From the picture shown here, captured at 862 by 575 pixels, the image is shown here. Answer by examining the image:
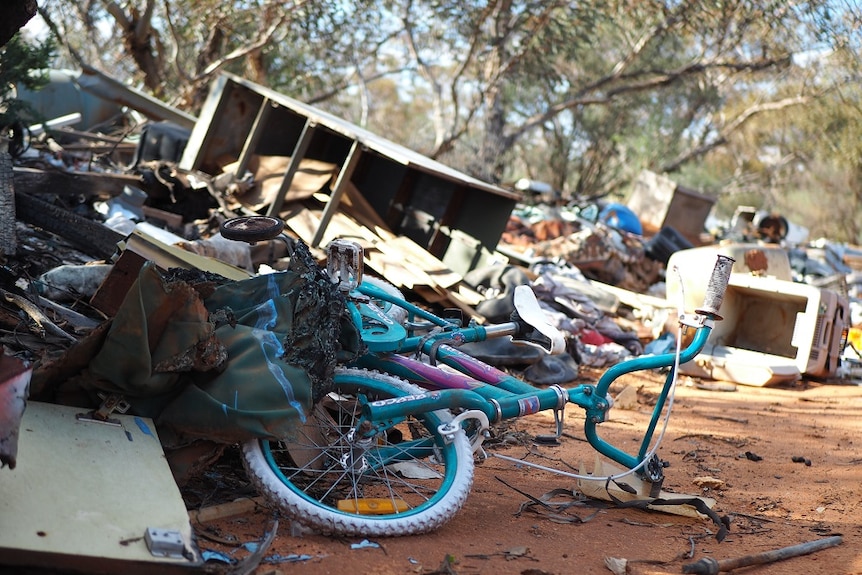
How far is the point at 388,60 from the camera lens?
29.2 m

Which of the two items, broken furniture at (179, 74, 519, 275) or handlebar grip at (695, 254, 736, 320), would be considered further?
broken furniture at (179, 74, 519, 275)

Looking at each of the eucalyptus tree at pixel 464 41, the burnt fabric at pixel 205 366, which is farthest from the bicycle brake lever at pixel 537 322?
the eucalyptus tree at pixel 464 41

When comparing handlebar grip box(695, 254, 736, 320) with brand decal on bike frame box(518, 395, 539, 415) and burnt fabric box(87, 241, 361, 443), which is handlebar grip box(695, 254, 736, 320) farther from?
burnt fabric box(87, 241, 361, 443)

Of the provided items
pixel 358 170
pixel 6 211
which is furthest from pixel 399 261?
pixel 6 211

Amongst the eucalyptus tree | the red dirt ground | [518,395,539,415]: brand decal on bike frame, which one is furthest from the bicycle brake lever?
the eucalyptus tree

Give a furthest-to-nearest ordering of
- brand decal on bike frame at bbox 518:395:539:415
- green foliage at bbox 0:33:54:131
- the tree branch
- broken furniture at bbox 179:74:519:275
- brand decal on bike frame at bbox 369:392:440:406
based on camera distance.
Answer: the tree branch, broken furniture at bbox 179:74:519:275, green foliage at bbox 0:33:54:131, brand decal on bike frame at bbox 518:395:539:415, brand decal on bike frame at bbox 369:392:440:406

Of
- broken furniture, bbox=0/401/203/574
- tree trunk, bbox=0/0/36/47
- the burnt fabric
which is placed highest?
tree trunk, bbox=0/0/36/47

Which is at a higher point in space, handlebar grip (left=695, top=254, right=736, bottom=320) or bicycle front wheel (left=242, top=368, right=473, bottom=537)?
handlebar grip (left=695, top=254, right=736, bottom=320)

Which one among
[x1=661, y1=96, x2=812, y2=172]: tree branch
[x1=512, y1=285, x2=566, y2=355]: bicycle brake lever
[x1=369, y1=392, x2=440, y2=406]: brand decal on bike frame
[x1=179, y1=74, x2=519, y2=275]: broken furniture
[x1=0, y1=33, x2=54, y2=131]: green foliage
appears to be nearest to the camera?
[x1=369, y1=392, x2=440, y2=406]: brand decal on bike frame

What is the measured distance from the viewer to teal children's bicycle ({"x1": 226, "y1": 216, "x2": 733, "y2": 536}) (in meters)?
3.44

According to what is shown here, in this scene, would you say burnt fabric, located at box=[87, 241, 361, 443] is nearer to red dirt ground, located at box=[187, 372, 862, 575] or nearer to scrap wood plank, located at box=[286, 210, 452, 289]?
A: red dirt ground, located at box=[187, 372, 862, 575]

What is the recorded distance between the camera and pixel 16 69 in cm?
857

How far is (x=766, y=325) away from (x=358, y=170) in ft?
16.2

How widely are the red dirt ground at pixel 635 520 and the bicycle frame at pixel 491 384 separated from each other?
0.44 meters
